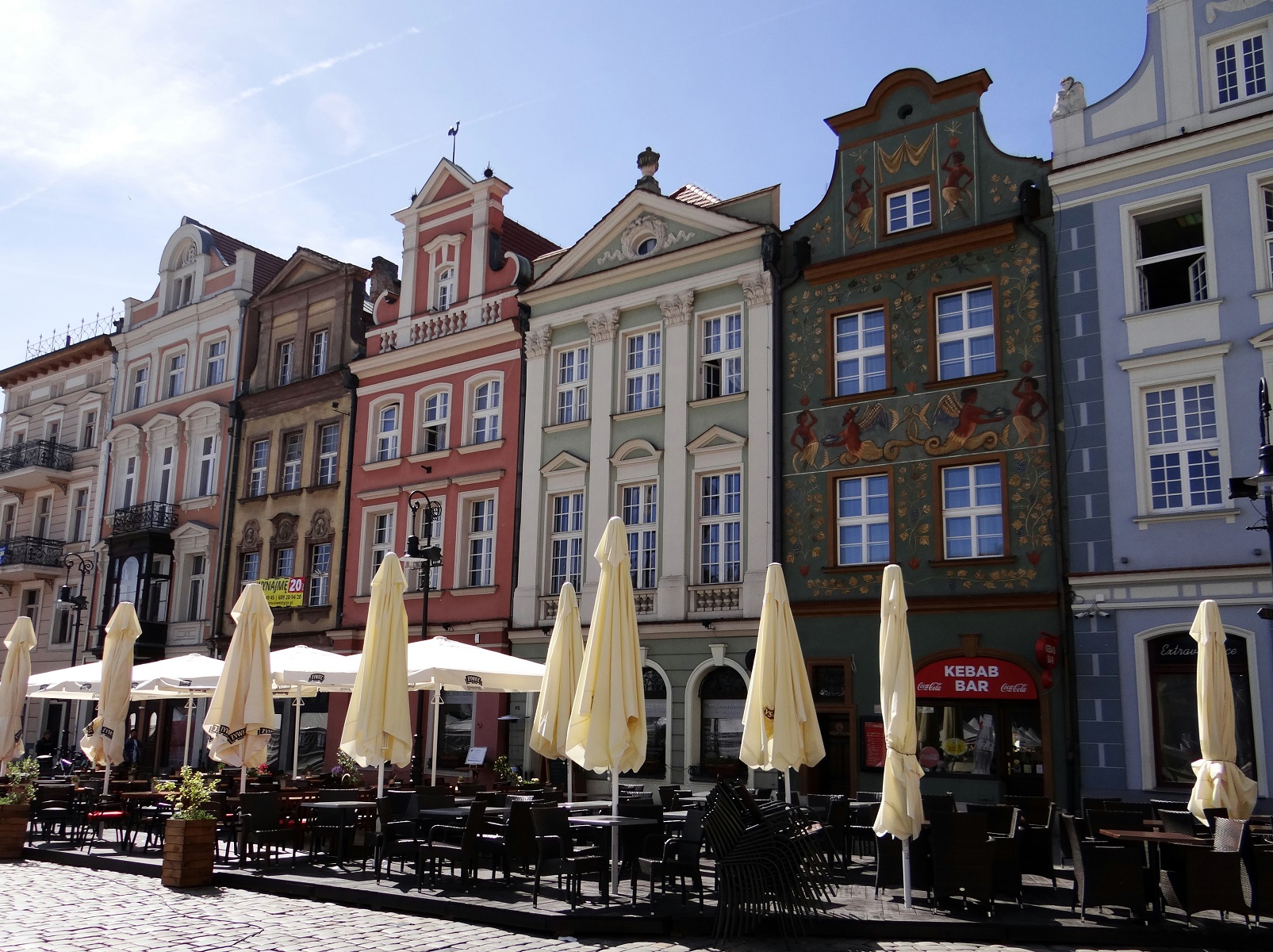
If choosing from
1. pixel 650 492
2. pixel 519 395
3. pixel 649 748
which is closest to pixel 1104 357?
pixel 650 492

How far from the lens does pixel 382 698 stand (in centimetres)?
1481

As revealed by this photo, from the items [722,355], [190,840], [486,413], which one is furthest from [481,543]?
[190,840]

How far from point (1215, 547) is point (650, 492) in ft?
36.2

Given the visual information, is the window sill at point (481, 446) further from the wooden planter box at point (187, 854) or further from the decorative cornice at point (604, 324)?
the wooden planter box at point (187, 854)

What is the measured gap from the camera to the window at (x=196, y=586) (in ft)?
111

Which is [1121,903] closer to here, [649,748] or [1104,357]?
[1104,357]

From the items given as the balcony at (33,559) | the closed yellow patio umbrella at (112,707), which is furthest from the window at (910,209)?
the balcony at (33,559)

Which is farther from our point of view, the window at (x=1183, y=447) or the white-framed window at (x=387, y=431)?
the white-framed window at (x=387, y=431)

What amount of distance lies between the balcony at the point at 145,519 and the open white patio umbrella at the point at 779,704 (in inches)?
1006

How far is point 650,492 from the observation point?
24656 millimetres

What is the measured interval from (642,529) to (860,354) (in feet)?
19.3

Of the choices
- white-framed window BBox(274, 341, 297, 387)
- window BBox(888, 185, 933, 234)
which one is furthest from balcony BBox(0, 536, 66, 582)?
window BBox(888, 185, 933, 234)

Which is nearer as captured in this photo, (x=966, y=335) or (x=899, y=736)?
(x=899, y=736)

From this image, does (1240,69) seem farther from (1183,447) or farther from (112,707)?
(112,707)
